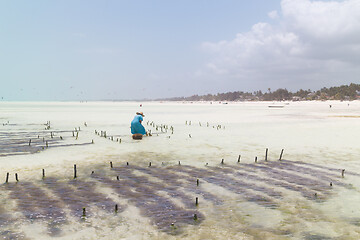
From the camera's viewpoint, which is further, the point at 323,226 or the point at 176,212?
the point at 176,212

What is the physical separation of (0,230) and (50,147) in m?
13.9

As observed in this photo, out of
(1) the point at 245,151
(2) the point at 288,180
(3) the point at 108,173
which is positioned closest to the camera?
(2) the point at 288,180

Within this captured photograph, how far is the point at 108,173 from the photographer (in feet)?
41.4

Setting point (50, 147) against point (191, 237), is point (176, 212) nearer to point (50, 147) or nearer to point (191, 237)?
point (191, 237)

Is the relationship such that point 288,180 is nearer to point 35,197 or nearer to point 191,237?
point 191,237

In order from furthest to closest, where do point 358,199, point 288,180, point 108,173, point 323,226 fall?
point 108,173
point 288,180
point 358,199
point 323,226

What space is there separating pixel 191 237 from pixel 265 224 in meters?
2.17

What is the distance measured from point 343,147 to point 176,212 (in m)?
15.9

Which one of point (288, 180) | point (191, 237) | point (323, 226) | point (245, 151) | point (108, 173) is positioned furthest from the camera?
point (245, 151)

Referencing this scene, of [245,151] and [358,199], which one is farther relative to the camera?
[245,151]

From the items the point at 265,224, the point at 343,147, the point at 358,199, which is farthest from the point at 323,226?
the point at 343,147

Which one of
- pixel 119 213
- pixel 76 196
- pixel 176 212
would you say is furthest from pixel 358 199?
pixel 76 196

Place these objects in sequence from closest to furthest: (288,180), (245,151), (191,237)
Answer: (191,237)
(288,180)
(245,151)

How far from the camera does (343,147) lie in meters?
18.8
